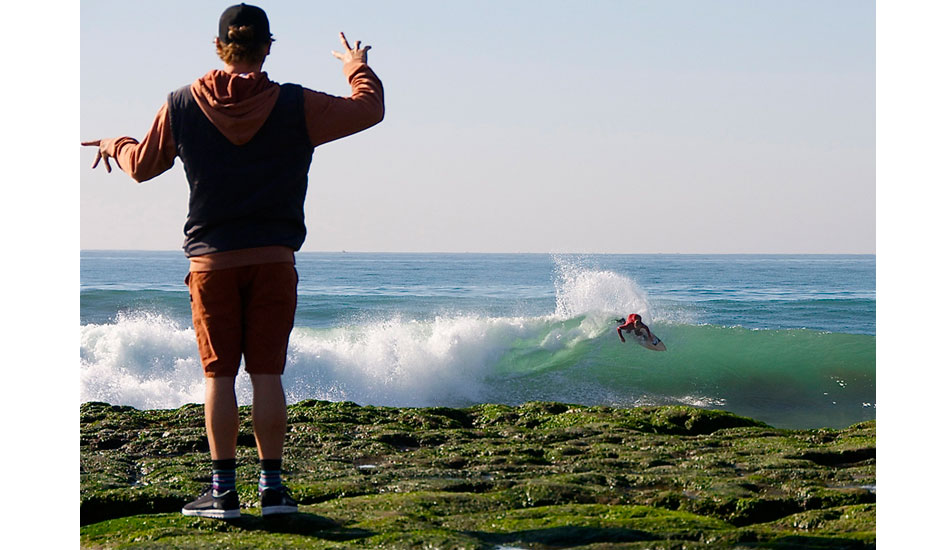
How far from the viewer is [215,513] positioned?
403 centimetres

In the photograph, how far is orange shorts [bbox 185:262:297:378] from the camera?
3873 millimetres

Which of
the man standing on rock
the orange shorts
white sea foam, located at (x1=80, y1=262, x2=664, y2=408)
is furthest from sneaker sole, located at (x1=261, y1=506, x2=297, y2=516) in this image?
white sea foam, located at (x1=80, y1=262, x2=664, y2=408)

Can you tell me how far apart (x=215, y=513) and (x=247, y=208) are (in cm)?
140

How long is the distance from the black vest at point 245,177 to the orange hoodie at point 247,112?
4 centimetres

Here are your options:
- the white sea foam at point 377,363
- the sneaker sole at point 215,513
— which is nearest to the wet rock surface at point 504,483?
the sneaker sole at point 215,513

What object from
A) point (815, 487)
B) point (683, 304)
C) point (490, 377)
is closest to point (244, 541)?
point (815, 487)

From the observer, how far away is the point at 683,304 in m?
35.1

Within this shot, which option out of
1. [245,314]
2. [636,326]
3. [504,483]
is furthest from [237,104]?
[636,326]

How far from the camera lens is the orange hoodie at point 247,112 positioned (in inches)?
151

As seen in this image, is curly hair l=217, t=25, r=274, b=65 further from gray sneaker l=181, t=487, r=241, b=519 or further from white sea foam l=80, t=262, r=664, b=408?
white sea foam l=80, t=262, r=664, b=408

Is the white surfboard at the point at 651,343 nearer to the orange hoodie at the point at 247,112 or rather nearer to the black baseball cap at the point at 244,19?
the orange hoodie at the point at 247,112

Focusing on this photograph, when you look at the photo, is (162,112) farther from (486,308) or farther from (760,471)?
(486,308)

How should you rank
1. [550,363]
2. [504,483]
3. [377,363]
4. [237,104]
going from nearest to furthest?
[237,104]
[504,483]
[377,363]
[550,363]

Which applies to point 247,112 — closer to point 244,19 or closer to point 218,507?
point 244,19
